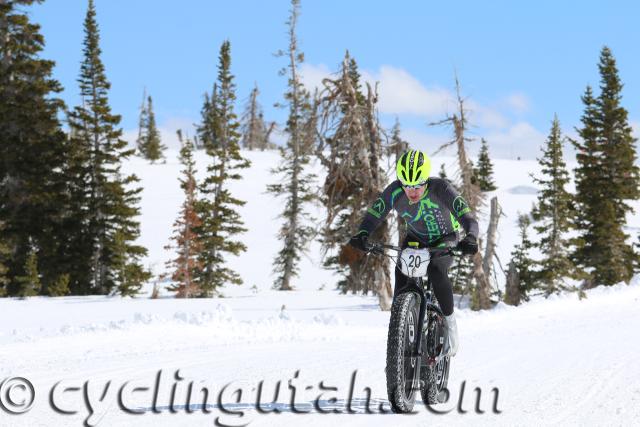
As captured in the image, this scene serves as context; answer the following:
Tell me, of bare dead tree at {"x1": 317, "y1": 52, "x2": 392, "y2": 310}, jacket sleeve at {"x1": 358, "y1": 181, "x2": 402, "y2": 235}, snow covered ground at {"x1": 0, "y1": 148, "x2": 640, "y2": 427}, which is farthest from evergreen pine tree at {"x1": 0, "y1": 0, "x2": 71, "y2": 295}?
jacket sleeve at {"x1": 358, "y1": 181, "x2": 402, "y2": 235}

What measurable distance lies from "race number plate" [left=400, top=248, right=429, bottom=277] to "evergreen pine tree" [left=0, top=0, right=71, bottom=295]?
29.8 meters

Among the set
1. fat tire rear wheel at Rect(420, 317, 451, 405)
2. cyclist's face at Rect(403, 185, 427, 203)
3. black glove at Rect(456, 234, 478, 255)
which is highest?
cyclist's face at Rect(403, 185, 427, 203)

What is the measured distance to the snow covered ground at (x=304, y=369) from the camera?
5.52 meters

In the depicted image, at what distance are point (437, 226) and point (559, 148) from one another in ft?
99.0

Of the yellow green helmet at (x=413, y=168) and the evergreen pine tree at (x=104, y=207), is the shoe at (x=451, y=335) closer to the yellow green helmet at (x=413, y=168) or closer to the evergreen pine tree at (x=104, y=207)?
the yellow green helmet at (x=413, y=168)

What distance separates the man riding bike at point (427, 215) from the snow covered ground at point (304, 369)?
1.12 meters

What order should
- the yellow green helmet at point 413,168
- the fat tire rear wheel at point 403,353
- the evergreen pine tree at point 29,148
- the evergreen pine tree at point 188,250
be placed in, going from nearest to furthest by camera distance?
the fat tire rear wheel at point 403,353 → the yellow green helmet at point 413,168 → the evergreen pine tree at point 29,148 → the evergreen pine tree at point 188,250

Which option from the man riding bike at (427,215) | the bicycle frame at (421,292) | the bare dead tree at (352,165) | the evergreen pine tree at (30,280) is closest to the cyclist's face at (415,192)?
the man riding bike at (427,215)

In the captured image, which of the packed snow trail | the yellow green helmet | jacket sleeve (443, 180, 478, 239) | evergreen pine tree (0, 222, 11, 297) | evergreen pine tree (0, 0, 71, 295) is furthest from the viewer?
evergreen pine tree (0, 0, 71, 295)

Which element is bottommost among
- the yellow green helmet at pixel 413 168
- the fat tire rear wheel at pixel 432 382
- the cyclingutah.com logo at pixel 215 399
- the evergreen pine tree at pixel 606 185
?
the cyclingutah.com logo at pixel 215 399

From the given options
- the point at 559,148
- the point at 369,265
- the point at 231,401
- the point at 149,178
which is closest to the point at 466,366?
the point at 231,401

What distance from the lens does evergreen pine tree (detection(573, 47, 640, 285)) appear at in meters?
34.9

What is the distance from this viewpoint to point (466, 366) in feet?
26.8

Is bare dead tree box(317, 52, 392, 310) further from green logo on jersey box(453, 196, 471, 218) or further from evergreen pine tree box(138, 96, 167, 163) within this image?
evergreen pine tree box(138, 96, 167, 163)
